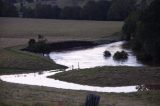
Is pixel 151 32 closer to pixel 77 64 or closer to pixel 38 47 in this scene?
pixel 77 64

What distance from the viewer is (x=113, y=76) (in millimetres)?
36344

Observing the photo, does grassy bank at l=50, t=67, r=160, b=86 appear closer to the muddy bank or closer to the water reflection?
the water reflection

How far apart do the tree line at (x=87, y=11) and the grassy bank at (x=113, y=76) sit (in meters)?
55.9

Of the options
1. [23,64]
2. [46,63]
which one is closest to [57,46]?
[46,63]

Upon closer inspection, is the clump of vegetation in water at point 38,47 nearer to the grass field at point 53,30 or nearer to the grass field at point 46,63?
the grass field at point 46,63

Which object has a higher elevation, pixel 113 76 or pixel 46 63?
pixel 113 76

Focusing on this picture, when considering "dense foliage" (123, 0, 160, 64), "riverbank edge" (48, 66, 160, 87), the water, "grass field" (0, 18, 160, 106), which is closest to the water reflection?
the water

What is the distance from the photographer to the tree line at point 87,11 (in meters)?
95.0

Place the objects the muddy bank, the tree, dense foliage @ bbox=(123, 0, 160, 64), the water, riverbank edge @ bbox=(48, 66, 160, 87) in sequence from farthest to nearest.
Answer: the tree
the muddy bank
dense foliage @ bbox=(123, 0, 160, 64)
riverbank edge @ bbox=(48, 66, 160, 87)
the water

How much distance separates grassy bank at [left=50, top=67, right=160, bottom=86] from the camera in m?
35.0

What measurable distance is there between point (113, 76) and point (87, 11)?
6469 centimetres

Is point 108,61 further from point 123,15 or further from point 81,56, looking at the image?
point 123,15

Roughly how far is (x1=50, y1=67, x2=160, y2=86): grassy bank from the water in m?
1.14

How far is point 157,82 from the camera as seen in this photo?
3481 centimetres
